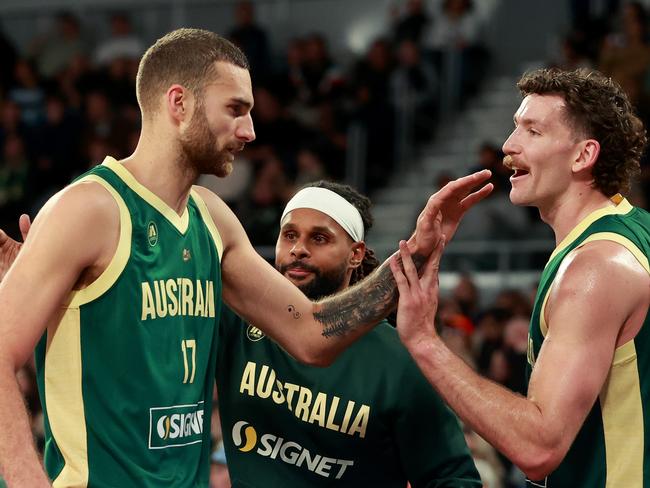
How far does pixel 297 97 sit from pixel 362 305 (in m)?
10.2

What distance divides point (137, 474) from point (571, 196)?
1730 mm

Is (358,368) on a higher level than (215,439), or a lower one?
higher

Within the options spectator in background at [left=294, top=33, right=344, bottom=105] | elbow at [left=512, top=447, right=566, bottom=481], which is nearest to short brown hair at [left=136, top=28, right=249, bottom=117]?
elbow at [left=512, top=447, right=566, bottom=481]

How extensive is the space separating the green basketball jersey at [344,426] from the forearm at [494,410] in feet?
2.36

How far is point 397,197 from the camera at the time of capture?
541 inches

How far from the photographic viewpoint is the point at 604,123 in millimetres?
4219

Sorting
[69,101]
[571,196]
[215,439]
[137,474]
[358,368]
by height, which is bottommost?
[215,439]

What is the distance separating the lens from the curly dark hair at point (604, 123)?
4.20 m

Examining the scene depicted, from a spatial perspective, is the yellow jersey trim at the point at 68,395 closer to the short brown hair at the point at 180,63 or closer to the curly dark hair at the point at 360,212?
the short brown hair at the point at 180,63

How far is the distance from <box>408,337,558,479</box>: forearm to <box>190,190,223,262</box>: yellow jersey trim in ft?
2.56

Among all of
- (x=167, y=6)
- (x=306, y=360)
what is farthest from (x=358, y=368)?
(x=167, y=6)

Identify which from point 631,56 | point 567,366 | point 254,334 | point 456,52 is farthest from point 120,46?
point 567,366

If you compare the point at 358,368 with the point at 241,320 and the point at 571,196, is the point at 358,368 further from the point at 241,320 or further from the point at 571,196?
the point at 571,196

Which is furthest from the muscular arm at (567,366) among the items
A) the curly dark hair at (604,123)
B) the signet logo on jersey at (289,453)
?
the signet logo on jersey at (289,453)
